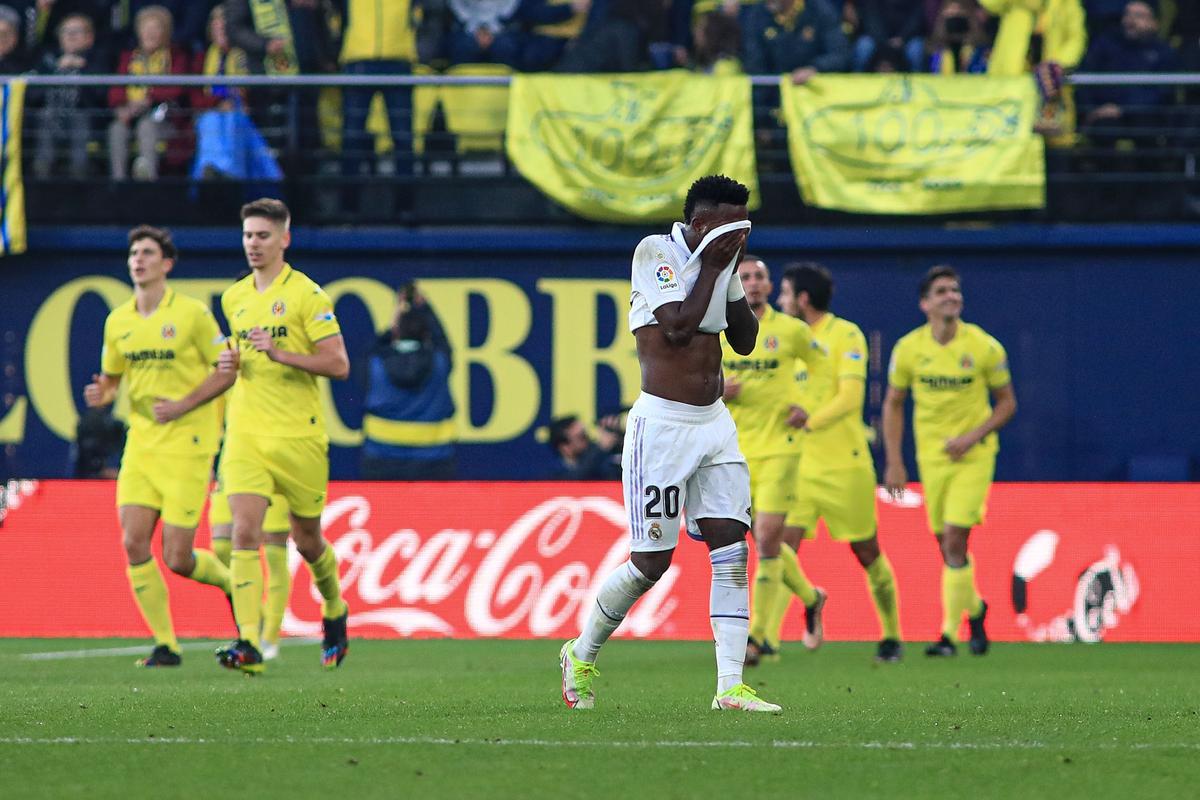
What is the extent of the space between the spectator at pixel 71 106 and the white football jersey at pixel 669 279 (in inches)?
413

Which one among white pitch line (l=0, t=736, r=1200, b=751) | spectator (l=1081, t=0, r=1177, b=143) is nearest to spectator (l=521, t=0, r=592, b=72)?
spectator (l=1081, t=0, r=1177, b=143)

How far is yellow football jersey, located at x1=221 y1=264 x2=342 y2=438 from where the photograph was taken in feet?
34.6

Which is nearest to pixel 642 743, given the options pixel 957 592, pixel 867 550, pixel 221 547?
pixel 867 550

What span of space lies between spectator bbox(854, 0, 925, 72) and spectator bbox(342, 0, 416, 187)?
3975mm

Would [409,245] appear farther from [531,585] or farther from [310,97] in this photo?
[531,585]

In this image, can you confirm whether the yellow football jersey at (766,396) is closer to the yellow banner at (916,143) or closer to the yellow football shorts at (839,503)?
the yellow football shorts at (839,503)

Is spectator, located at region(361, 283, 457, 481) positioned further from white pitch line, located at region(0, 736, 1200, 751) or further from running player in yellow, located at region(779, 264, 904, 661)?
white pitch line, located at region(0, 736, 1200, 751)

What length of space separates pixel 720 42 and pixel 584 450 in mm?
3840

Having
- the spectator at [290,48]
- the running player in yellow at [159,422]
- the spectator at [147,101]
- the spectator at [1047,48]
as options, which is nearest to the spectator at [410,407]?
the spectator at [290,48]

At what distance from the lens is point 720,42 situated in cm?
1719

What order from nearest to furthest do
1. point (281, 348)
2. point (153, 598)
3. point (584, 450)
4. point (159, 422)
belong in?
point (281, 348) < point (159, 422) < point (153, 598) < point (584, 450)

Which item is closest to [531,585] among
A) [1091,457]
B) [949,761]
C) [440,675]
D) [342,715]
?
[440,675]

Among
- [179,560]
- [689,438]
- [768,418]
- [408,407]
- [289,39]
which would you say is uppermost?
[289,39]

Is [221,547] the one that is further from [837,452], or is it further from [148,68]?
[148,68]
